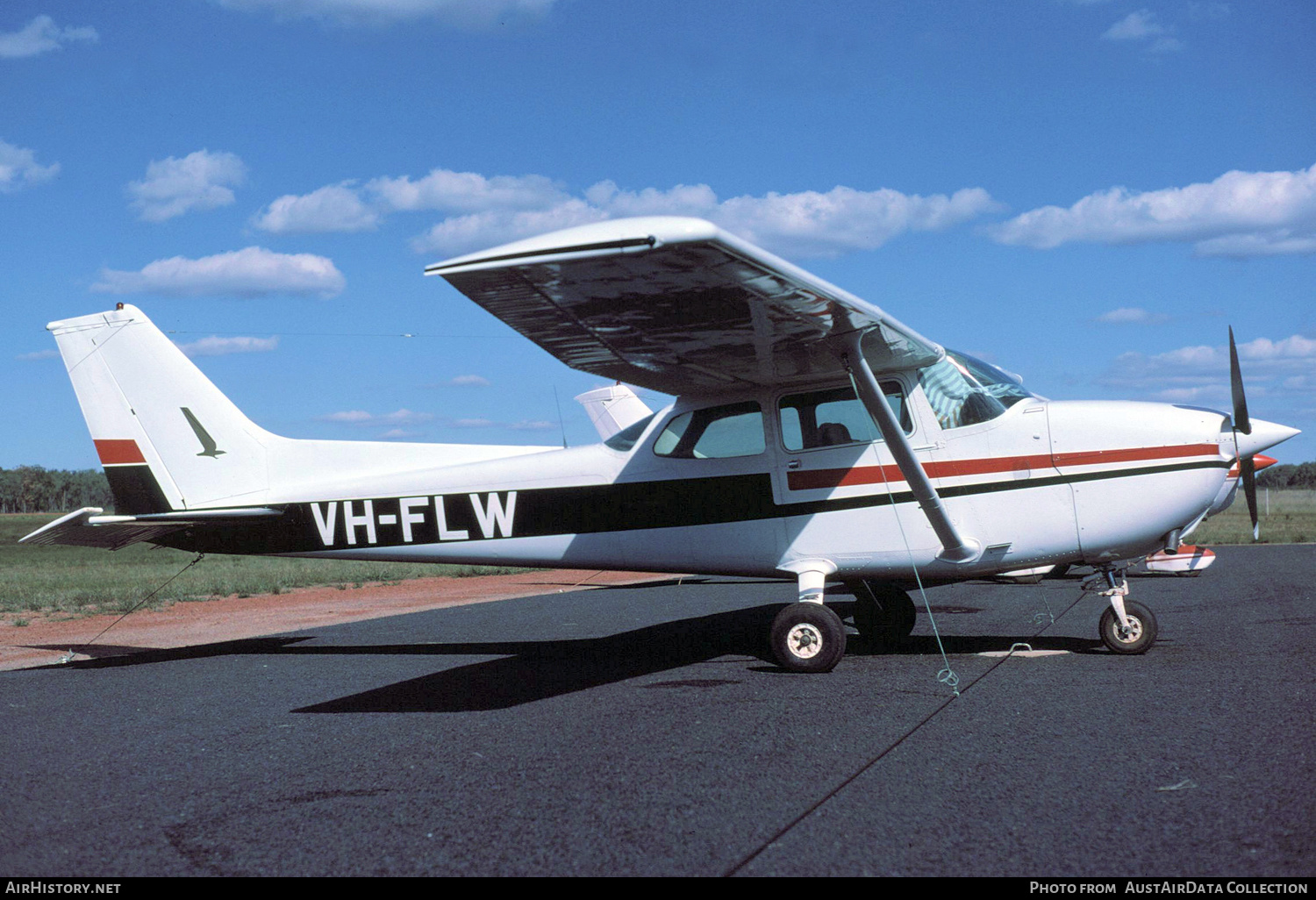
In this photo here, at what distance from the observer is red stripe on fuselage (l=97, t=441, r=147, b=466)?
32.5 ft

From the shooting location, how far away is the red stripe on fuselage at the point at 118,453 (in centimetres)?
991

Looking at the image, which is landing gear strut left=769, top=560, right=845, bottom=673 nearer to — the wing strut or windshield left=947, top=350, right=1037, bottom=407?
the wing strut

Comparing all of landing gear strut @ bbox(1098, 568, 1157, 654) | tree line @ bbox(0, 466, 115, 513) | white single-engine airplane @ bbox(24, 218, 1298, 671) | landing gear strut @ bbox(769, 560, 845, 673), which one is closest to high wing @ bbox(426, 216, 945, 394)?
white single-engine airplane @ bbox(24, 218, 1298, 671)

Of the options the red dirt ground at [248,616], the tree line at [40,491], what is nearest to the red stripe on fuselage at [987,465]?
the red dirt ground at [248,616]

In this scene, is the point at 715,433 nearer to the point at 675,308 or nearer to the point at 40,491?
the point at 675,308

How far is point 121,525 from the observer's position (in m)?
9.47

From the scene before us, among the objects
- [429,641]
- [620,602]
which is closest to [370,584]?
[620,602]

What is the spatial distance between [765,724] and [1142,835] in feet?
8.41

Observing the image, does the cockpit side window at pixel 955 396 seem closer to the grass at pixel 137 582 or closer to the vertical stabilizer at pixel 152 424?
the vertical stabilizer at pixel 152 424

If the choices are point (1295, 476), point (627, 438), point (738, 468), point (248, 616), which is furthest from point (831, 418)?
point (1295, 476)

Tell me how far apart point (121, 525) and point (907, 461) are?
23.4 feet

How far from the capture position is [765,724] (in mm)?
6012

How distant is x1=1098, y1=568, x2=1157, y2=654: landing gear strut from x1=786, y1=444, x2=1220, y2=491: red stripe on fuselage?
1069 millimetres

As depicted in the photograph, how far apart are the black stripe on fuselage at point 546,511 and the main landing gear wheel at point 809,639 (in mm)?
922
